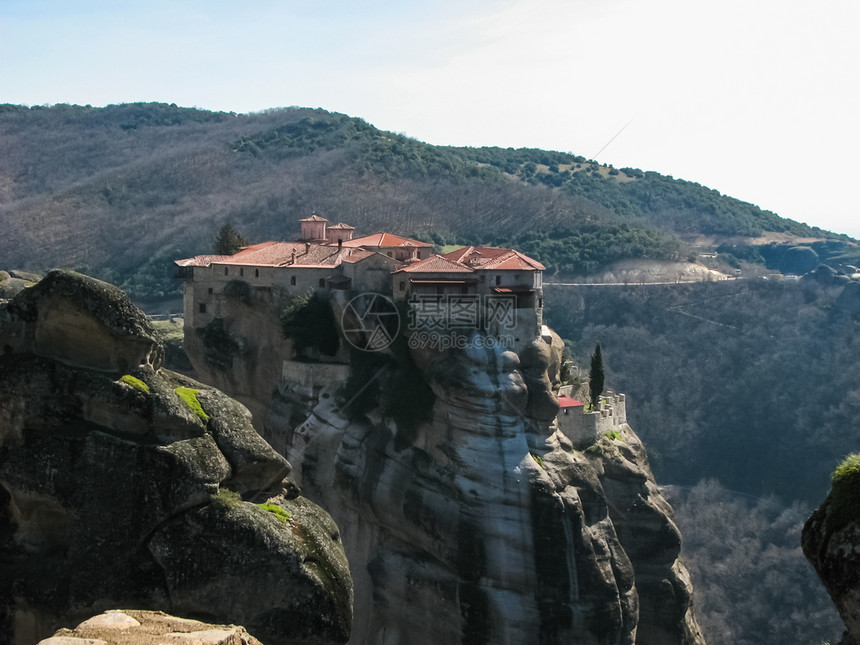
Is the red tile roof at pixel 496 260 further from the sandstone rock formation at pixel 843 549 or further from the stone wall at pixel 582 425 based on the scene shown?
the sandstone rock formation at pixel 843 549

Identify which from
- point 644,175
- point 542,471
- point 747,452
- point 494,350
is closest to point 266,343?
point 494,350

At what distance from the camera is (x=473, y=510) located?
105 feet

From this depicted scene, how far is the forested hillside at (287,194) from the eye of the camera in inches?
3172

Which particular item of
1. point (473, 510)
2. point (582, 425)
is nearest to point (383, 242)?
point (582, 425)

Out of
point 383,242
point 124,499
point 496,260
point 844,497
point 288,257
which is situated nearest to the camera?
point 844,497

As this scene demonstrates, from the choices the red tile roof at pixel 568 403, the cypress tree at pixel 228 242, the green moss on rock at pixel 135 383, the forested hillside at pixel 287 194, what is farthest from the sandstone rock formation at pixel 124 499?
the forested hillside at pixel 287 194

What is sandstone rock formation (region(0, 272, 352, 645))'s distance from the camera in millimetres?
12977

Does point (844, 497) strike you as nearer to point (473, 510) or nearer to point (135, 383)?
point (135, 383)

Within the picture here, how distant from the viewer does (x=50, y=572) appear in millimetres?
13109

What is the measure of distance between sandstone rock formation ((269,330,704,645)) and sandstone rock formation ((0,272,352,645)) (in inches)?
711

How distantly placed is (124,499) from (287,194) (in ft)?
261

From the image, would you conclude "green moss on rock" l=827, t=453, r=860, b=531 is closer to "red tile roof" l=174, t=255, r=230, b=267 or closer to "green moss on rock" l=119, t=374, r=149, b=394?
"green moss on rock" l=119, t=374, r=149, b=394

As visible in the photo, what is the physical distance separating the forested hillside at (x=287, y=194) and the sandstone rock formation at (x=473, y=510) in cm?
4070

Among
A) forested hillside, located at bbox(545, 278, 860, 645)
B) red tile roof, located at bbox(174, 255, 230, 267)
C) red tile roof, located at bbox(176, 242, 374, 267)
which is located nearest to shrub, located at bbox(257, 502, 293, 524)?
red tile roof, located at bbox(176, 242, 374, 267)
